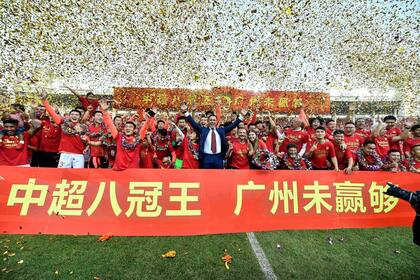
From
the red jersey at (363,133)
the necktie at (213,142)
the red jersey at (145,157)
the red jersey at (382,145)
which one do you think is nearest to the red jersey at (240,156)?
the necktie at (213,142)

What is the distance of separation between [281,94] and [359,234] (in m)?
16.0

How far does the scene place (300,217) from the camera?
15.0ft

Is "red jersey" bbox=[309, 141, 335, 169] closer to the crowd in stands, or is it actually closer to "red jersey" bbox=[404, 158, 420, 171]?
the crowd in stands

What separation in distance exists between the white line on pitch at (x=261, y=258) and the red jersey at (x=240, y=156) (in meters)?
1.76

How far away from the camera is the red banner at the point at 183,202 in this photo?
13.4 ft

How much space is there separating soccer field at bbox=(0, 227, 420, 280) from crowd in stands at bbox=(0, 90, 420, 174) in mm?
1510

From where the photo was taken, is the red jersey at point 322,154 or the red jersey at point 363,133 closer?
the red jersey at point 322,154

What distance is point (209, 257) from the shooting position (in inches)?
145

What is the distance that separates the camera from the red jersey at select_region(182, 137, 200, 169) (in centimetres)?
615

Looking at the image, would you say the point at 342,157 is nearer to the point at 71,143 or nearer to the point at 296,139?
the point at 296,139

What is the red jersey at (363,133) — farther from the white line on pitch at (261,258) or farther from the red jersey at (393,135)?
the white line on pitch at (261,258)

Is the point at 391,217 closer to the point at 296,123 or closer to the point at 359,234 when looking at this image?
the point at 359,234

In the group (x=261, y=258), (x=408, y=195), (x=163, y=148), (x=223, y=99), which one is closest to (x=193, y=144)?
(x=163, y=148)

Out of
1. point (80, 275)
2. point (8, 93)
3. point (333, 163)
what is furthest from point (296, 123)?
point (8, 93)
